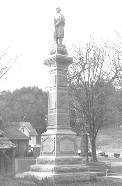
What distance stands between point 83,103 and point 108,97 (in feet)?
6.64

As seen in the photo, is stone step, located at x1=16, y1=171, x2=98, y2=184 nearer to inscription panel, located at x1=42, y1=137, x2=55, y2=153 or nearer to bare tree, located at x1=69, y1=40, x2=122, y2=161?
inscription panel, located at x1=42, y1=137, x2=55, y2=153

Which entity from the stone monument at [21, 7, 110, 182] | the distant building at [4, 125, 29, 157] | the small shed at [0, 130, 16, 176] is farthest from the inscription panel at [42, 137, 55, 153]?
the distant building at [4, 125, 29, 157]

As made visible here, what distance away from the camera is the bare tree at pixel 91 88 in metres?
28.2

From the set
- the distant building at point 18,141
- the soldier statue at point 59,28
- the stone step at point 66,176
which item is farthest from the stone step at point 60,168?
the distant building at point 18,141

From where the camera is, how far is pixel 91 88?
28766mm

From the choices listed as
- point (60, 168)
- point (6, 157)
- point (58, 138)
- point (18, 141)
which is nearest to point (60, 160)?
point (60, 168)

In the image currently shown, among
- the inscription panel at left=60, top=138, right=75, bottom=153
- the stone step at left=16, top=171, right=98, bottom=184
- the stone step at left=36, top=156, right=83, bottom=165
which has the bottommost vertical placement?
the stone step at left=16, top=171, right=98, bottom=184

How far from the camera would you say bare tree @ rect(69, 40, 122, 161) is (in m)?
28.2

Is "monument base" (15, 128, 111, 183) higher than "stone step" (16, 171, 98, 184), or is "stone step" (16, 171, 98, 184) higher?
"monument base" (15, 128, 111, 183)

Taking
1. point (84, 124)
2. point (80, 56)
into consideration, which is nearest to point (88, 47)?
point (80, 56)

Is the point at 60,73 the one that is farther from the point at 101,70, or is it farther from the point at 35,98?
the point at 35,98

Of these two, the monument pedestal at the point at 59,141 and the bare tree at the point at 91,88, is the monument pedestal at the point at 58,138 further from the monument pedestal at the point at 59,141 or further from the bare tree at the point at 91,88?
the bare tree at the point at 91,88

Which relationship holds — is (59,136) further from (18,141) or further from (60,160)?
(18,141)

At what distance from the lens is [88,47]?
3123cm
